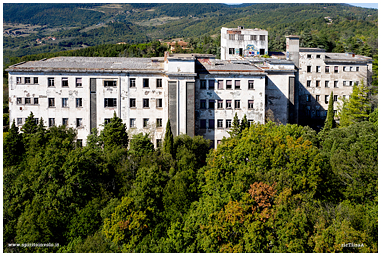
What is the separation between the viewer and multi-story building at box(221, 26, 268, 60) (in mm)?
89688

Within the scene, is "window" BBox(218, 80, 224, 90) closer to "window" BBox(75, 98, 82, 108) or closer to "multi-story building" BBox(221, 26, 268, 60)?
"window" BBox(75, 98, 82, 108)

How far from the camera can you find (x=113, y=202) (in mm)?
41906

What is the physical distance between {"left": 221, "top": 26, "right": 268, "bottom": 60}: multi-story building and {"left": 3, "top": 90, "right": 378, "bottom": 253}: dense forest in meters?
41.3

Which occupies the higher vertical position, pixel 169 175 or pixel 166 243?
pixel 169 175

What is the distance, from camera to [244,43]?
9012 cm

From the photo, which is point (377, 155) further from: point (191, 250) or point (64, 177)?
point (64, 177)

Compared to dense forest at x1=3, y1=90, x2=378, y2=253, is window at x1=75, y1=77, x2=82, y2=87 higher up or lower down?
higher up

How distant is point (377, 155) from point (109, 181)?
99.5 feet

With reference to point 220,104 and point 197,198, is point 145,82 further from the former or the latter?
point 197,198

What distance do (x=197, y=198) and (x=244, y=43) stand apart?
53822 mm

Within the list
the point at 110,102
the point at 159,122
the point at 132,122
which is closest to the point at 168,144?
the point at 159,122

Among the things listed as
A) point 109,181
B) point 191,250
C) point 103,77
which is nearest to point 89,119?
point 103,77

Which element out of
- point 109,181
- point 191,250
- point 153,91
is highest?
point 153,91

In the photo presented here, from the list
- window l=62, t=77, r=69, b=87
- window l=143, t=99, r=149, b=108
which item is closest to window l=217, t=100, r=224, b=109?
window l=143, t=99, r=149, b=108
